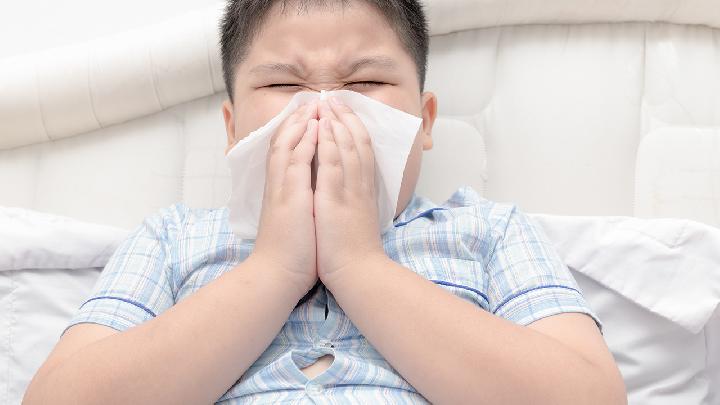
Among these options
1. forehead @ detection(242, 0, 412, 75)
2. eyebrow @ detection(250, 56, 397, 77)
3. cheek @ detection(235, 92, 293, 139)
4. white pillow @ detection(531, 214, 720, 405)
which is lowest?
white pillow @ detection(531, 214, 720, 405)

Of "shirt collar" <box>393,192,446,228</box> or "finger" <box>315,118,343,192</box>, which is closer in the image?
"finger" <box>315,118,343,192</box>

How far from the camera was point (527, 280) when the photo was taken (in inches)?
37.0

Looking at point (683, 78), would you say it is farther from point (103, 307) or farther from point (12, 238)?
point (12, 238)

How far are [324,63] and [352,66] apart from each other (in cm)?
4

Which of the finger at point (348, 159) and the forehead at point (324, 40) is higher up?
the forehead at point (324, 40)

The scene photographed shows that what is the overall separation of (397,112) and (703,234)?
50 cm

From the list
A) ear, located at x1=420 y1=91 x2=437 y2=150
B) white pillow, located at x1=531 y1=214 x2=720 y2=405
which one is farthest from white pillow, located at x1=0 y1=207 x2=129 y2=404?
white pillow, located at x1=531 y1=214 x2=720 y2=405

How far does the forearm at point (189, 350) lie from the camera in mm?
815

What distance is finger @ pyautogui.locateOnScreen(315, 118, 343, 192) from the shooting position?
95 cm

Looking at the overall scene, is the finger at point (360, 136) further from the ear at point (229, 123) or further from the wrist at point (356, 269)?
the ear at point (229, 123)

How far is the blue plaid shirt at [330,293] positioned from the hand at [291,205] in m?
0.08

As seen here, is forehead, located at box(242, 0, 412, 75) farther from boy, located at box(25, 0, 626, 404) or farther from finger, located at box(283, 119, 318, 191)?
finger, located at box(283, 119, 318, 191)

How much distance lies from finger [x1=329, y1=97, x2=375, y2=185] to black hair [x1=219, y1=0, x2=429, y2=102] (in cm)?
17

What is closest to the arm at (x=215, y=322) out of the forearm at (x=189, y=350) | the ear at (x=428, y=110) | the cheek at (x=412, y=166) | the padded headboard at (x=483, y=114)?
the forearm at (x=189, y=350)
